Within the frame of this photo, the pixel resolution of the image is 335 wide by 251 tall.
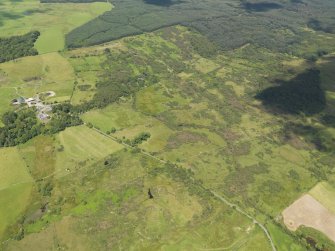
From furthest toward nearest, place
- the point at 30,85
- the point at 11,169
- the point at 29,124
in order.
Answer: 1. the point at 30,85
2. the point at 29,124
3. the point at 11,169

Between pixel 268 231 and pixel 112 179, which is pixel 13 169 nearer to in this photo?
pixel 112 179

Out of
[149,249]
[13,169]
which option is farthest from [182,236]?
[13,169]

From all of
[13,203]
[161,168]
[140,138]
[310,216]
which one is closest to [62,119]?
[140,138]

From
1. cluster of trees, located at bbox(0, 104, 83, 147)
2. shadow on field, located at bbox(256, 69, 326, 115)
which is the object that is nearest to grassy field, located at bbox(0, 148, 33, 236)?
cluster of trees, located at bbox(0, 104, 83, 147)

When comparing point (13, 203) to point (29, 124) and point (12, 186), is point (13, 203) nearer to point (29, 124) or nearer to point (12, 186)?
point (12, 186)

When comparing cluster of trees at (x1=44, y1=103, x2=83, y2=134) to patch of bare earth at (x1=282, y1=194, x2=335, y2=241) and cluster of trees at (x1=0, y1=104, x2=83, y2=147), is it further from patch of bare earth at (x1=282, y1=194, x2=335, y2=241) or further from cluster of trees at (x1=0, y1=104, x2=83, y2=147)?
patch of bare earth at (x1=282, y1=194, x2=335, y2=241)

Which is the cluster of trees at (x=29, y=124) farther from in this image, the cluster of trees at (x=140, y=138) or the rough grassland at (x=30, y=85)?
the cluster of trees at (x=140, y=138)
